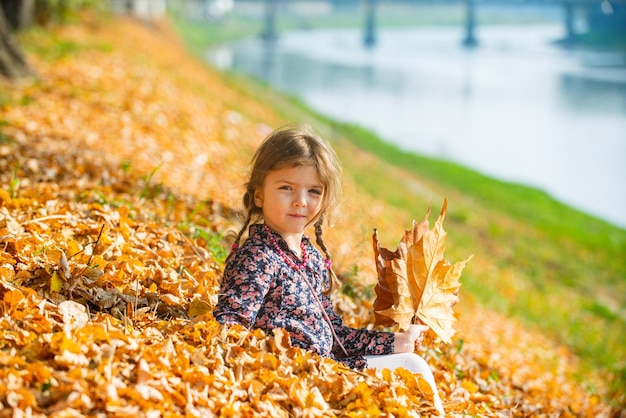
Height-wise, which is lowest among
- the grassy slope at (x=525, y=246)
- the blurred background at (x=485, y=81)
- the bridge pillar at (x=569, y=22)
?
the grassy slope at (x=525, y=246)

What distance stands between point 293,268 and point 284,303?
0.16m

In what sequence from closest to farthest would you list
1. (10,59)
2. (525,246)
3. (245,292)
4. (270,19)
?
(245,292)
(10,59)
(525,246)
(270,19)

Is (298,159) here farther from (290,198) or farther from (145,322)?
(145,322)

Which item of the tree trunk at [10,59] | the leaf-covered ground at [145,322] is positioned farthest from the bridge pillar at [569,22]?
the leaf-covered ground at [145,322]

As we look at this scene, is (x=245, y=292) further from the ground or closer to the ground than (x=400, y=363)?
further from the ground

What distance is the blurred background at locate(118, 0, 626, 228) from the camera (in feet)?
89.9

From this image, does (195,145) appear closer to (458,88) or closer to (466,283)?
(466,283)

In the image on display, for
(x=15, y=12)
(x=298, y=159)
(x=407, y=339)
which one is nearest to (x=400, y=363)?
(x=407, y=339)

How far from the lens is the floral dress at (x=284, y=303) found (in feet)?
10.3

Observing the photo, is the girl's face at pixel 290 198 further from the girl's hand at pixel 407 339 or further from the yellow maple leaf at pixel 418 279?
the girl's hand at pixel 407 339

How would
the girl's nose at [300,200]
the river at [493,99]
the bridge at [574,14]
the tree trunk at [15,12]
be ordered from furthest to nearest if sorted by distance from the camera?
the bridge at [574,14] → the river at [493,99] → the tree trunk at [15,12] → the girl's nose at [300,200]

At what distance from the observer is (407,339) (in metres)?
3.42

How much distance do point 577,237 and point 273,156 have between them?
16.1m

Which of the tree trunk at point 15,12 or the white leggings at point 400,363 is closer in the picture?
the white leggings at point 400,363
